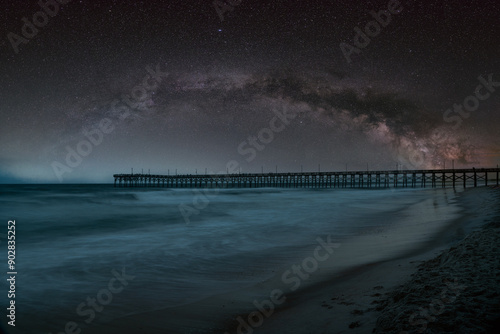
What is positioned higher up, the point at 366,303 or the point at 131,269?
the point at 366,303

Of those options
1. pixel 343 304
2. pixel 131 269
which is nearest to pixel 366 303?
pixel 343 304

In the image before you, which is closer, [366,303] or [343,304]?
[366,303]

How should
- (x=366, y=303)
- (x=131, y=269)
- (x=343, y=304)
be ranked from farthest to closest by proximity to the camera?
(x=131, y=269), (x=343, y=304), (x=366, y=303)

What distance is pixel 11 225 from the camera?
16.5 metres

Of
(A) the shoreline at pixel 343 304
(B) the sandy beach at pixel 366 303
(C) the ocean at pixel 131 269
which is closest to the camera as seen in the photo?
(B) the sandy beach at pixel 366 303

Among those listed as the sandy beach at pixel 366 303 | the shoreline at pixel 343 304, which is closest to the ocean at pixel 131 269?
the sandy beach at pixel 366 303

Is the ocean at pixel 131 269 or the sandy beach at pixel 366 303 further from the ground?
the sandy beach at pixel 366 303

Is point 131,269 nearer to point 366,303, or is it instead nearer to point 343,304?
point 343,304

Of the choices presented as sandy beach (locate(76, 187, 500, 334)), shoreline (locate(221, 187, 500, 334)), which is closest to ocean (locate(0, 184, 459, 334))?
sandy beach (locate(76, 187, 500, 334))

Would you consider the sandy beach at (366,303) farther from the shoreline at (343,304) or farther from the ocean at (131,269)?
the ocean at (131,269)

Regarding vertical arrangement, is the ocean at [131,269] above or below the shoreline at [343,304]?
below

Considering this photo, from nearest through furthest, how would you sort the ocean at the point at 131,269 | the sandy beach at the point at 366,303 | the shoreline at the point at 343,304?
the sandy beach at the point at 366,303
the shoreline at the point at 343,304
the ocean at the point at 131,269

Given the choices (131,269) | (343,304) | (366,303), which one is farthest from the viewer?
(131,269)

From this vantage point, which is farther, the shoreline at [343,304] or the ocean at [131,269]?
the ocean at [131,269]
